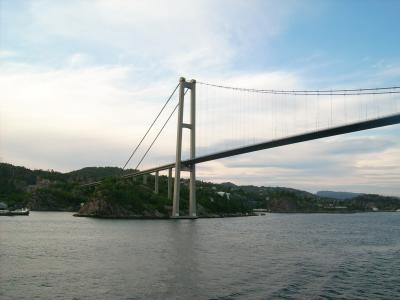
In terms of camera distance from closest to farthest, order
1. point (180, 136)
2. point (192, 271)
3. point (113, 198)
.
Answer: point (192, 271) → point (180, 136) → point (113, 198)

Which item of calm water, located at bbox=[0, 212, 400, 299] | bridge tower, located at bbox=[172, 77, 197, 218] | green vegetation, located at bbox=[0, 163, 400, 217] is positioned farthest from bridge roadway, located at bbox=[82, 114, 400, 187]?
green vegetation, located at bbox=[0, 163, 400, 217]

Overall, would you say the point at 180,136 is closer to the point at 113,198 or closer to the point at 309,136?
the point at 113,198

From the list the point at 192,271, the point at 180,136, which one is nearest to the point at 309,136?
the point at 192,271

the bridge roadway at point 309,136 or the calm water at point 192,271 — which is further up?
the bridge roadway at point 309,136

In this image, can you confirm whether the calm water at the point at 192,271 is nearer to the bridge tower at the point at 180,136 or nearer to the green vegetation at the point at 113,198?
the bridge tower at the point at 180,136

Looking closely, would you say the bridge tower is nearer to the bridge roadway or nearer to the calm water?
the bridge roadway

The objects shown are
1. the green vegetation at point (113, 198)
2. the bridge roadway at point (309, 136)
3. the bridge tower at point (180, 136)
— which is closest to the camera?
the bridge roadway at point (309, 136)

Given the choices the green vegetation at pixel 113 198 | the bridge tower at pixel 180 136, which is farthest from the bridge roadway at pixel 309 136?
the green vegetation at pixel 113 198

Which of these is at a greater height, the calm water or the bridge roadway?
the bridge roadway

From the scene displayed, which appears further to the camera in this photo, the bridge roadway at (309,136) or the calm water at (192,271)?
the bridge roadway at (309,136)

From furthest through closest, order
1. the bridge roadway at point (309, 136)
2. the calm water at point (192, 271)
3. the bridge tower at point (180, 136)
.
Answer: the bridge tower at point (180, 136) < the bridge roadway at point (309, 136) < the calm water at point (192, 271)

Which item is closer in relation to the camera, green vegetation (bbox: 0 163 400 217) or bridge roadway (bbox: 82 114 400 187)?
bridge roadway (bbox: 82 114 400 187)

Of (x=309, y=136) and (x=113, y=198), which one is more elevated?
(x=309, y=136)

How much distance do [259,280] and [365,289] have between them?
4.20 metres
